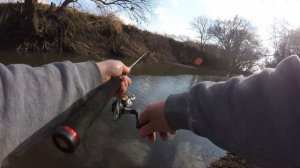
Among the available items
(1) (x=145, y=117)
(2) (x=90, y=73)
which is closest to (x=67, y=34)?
(2) (x=90, y=73)

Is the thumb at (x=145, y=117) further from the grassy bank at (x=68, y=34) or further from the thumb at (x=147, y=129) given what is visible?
the grassy bank at (x=68, y=34)

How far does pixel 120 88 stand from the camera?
148cm

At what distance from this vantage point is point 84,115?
1072 mm

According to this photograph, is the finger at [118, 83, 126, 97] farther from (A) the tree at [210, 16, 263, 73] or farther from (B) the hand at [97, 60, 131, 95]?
(A) the tree at [210, 16, 263, 73]

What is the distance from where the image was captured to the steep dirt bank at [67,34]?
51.7ft

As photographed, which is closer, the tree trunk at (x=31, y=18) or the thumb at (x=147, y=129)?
the thumb at (x=147, y=129)

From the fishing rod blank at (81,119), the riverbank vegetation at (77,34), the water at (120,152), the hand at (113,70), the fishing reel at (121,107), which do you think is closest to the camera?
the fishing rod blank at (81,119)

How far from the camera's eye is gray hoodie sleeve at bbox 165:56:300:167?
940 millimetres

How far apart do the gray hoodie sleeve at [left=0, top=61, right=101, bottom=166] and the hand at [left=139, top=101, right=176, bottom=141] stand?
205mm

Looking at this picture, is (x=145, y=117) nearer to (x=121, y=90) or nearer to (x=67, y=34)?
(x=121, y=90)

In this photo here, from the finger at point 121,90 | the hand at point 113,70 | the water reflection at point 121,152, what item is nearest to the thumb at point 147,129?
the hand at point 113,70

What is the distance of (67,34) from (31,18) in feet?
6.65

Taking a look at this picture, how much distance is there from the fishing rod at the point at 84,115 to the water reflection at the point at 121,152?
3.24 meters

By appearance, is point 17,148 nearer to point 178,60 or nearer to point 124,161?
point 124,161
